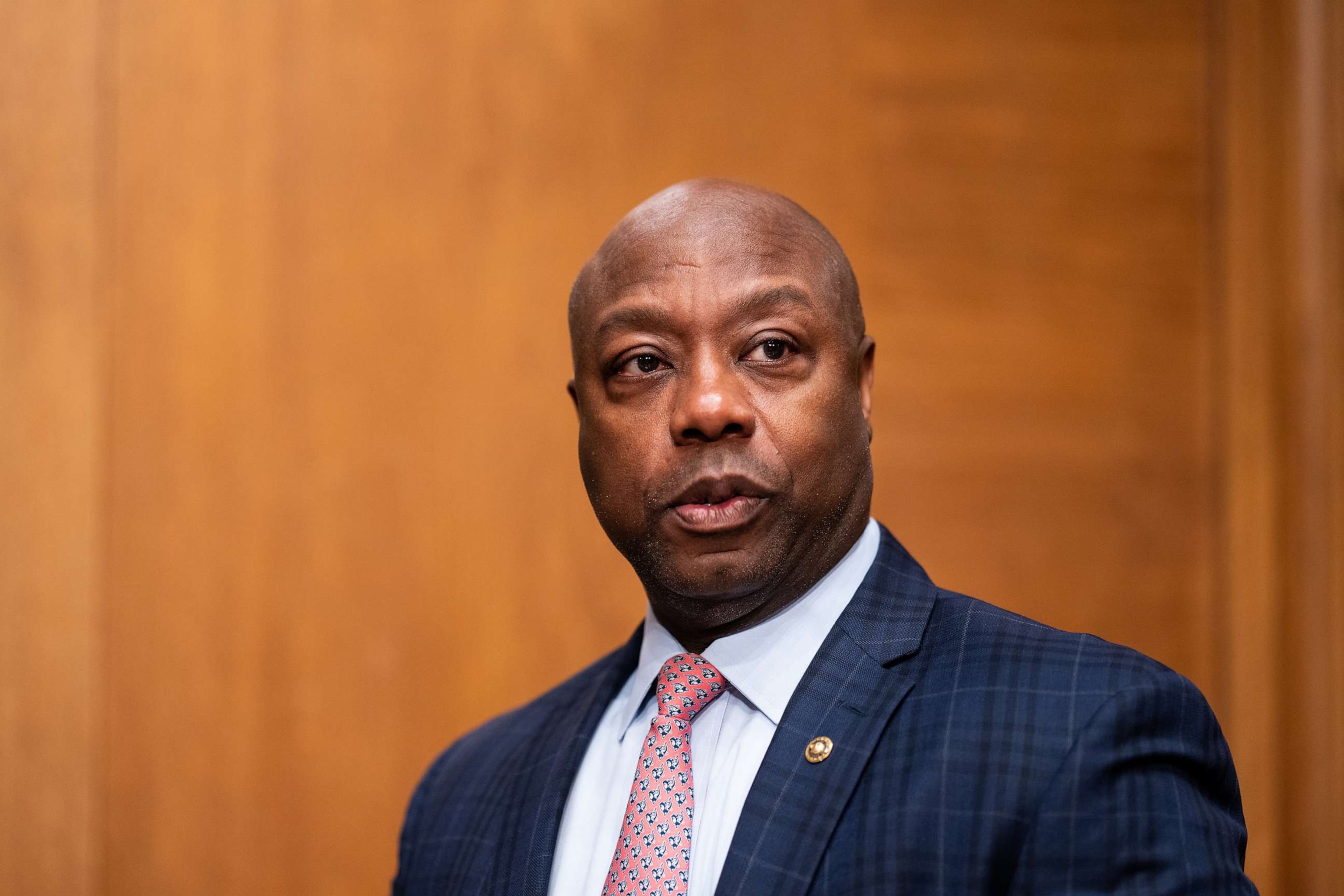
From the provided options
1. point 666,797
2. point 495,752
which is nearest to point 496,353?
point 495,752

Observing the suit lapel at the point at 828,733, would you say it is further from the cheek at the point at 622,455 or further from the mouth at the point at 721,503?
the cheek at the point at 622,455

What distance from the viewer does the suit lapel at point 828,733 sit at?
4.04ft

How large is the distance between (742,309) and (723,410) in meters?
0.13

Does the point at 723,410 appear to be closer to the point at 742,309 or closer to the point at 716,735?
the point at 742,309

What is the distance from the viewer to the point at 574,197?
2.61 meters

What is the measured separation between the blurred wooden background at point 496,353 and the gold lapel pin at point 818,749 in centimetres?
126

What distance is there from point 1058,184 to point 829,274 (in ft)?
4.32

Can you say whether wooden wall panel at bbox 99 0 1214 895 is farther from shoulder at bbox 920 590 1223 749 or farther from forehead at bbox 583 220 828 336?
shoulder at bbox 920 590 1223 749

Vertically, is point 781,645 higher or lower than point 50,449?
lower

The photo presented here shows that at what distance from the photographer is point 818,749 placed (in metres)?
1.30

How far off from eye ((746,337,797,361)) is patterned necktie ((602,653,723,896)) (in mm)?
358

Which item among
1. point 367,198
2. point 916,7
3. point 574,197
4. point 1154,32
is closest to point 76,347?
point 367,198

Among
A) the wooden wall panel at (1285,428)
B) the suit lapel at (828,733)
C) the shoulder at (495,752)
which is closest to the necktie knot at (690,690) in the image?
the suit lapel at (828,733)

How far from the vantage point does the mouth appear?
4.51 feet
